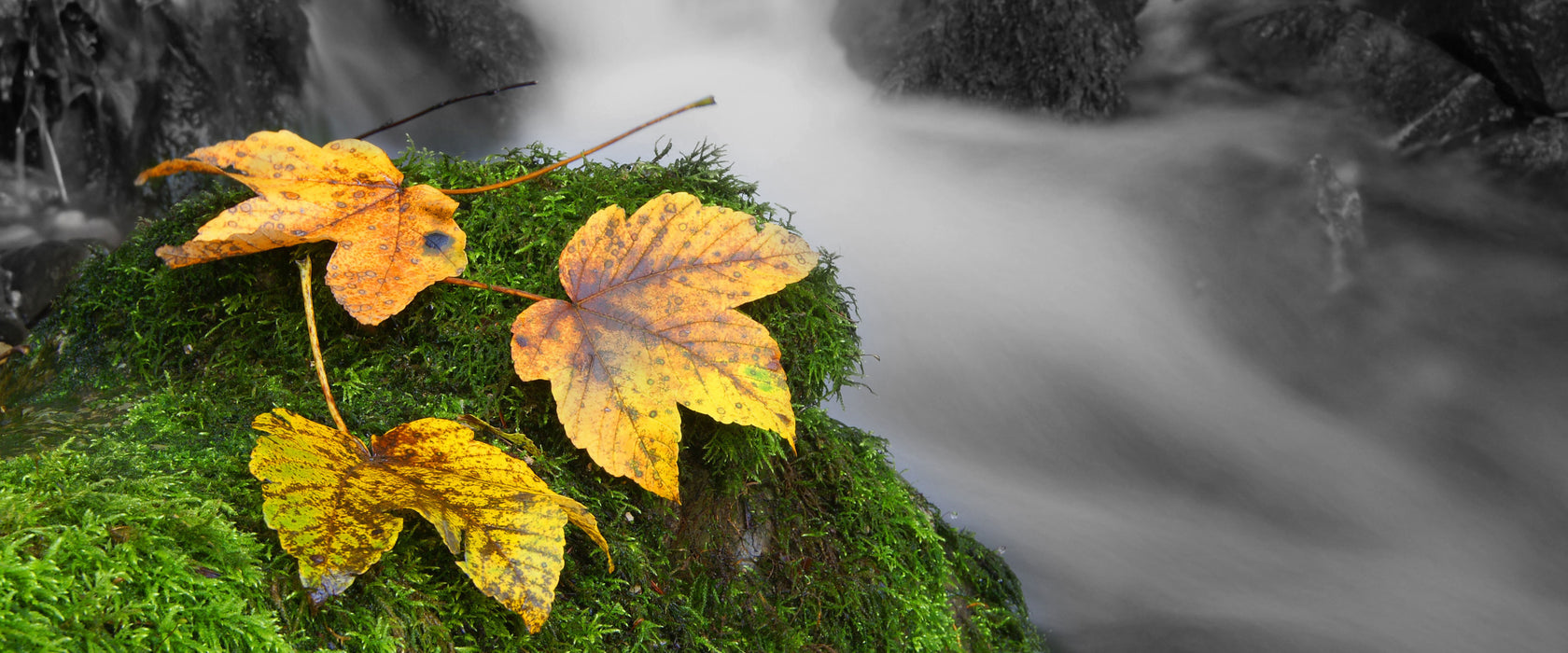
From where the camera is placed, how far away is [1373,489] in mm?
4773

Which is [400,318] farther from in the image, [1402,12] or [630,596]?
[1402,12]

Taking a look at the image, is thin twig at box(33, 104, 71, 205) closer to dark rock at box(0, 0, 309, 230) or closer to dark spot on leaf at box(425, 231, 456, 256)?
dark rock at box(0, 0, 309, 230)

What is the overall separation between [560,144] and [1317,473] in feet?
18.4

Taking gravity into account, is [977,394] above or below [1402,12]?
below

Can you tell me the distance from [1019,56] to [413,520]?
6.35m

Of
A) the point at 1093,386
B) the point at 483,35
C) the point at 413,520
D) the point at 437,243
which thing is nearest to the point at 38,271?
the point at 483,35

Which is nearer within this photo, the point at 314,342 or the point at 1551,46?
the point at 314,342

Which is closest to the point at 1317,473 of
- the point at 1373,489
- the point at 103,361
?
the point at 1373,489

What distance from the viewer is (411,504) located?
1023 mm

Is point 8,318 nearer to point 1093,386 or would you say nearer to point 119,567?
point 119,567

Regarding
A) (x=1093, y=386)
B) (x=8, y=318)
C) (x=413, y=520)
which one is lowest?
(x=8, y=318)

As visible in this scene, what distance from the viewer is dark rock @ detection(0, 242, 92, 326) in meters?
4.59

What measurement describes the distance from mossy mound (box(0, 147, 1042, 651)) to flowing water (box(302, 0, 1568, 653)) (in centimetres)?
183

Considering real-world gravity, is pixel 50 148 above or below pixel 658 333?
below
